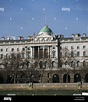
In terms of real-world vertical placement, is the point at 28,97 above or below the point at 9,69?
below

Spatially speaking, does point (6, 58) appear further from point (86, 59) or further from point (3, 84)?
point (86, 59)

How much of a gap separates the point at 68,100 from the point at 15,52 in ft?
4.65

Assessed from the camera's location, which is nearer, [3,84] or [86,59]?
[3,84]

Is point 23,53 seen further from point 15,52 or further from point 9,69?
point 9,69

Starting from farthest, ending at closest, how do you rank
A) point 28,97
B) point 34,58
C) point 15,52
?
1. point 34,58
2. point 15,52
3. point 28,97

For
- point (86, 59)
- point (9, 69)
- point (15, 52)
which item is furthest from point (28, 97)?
point (86, 59)

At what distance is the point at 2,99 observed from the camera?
197 cm

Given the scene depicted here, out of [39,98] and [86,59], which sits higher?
[86,59]

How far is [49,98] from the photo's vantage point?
193 centimetres

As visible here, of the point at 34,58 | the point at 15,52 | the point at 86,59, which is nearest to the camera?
the point at 15,52

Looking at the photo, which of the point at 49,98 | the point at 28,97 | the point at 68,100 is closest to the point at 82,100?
the point at 68,100

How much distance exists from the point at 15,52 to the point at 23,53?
5.2 inches

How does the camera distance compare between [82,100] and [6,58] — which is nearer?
[82,100]

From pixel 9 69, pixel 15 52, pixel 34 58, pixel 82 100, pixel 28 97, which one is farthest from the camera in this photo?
pixel 9 69
